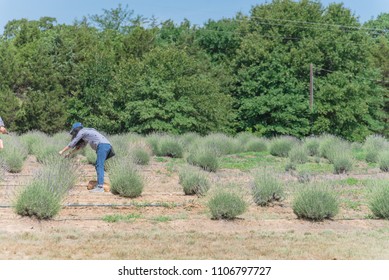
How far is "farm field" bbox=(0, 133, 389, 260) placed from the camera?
9.86m

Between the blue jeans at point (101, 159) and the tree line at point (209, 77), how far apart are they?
26.2 meters

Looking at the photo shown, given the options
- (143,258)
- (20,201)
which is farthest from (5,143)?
(143,258)

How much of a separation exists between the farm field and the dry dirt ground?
0.01 m

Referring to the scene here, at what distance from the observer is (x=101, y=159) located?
1642 centimetres

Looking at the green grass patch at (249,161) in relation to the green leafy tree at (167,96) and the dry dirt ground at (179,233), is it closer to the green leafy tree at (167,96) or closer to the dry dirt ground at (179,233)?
the dry dirt ground at (179,233)

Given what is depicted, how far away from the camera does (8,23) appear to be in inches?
2527

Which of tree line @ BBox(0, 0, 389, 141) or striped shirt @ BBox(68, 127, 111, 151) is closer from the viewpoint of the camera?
striped shirt @ BBox(68, 127, 111, 151)

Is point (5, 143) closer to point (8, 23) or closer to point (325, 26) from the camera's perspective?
point (325, 26)

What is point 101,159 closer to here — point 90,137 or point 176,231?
point 90,137

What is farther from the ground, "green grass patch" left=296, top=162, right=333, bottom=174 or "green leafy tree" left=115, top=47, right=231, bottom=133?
"green leafy tree" left=115, top=47, right=231, bottom=133

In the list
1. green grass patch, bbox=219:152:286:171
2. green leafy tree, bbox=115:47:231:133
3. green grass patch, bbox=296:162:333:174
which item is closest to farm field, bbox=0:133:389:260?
green grass patch, bbox=296:162:333:174

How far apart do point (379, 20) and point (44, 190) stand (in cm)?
6777

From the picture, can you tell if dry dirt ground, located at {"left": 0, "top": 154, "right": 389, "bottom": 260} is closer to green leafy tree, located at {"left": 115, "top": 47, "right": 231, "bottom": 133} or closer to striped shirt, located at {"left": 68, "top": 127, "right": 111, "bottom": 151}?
striped shirt, located at {"left": 68, "top": 127, "right": 111, "bottom": 151}

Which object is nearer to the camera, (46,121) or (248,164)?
(248,164)
